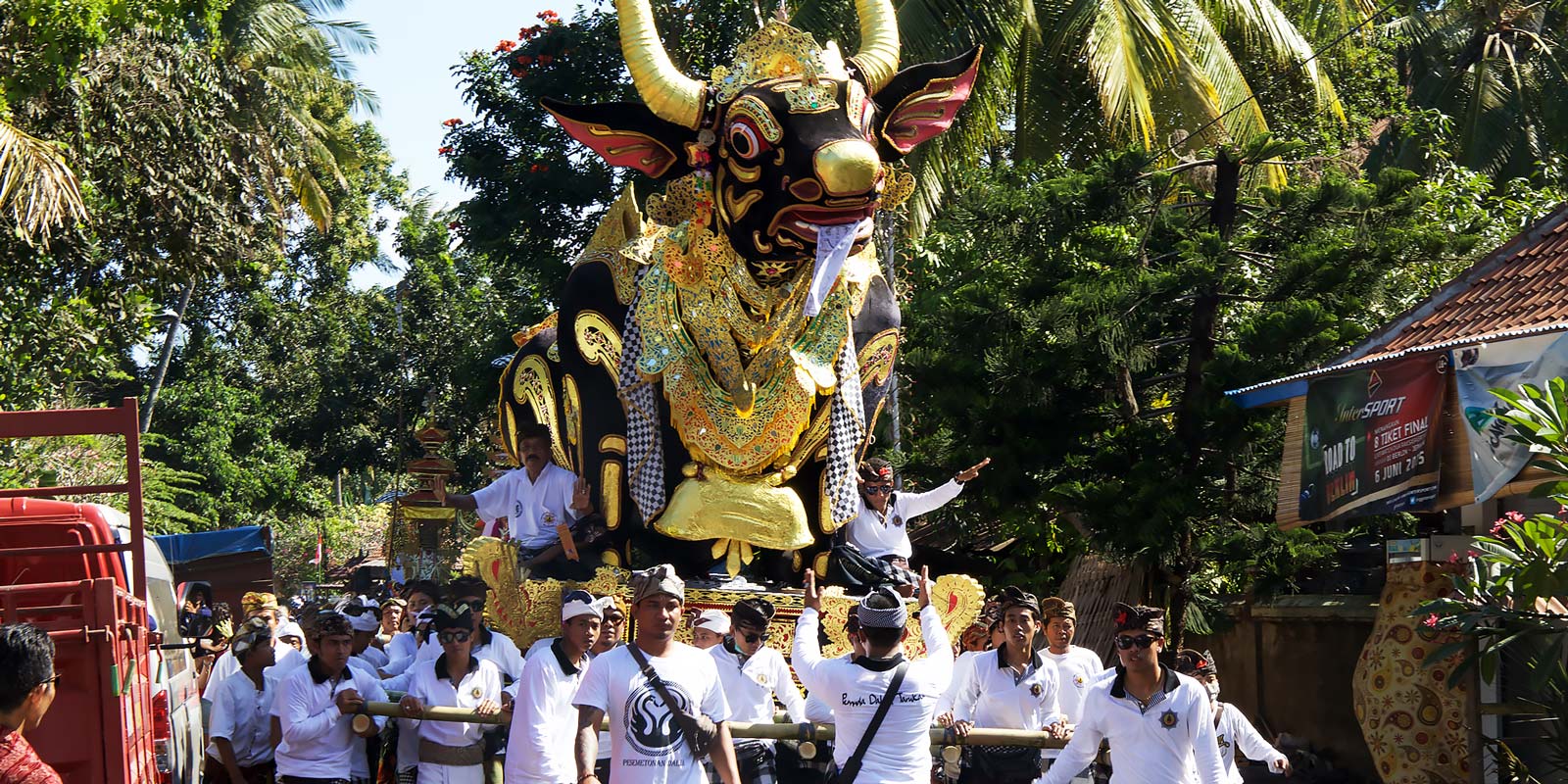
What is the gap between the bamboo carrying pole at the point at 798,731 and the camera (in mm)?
8086

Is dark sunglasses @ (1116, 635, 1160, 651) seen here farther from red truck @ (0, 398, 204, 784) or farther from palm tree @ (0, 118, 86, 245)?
palm tree @ (0, 118, 86, 245)

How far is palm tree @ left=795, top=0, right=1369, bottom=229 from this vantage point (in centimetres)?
1659

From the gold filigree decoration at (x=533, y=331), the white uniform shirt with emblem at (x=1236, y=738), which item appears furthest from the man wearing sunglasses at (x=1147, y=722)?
the gold filigree decoration at (x=533, y=331)

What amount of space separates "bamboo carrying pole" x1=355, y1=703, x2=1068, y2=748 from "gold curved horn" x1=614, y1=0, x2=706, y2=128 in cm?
339

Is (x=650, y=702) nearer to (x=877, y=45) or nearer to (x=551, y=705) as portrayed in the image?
(x=551, y=705)

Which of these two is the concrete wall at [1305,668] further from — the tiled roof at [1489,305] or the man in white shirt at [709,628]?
the man in white shirt at [709,628]

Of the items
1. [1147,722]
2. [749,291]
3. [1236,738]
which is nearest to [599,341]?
[749,291]

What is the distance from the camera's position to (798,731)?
813 cm

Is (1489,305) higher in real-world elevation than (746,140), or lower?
lower

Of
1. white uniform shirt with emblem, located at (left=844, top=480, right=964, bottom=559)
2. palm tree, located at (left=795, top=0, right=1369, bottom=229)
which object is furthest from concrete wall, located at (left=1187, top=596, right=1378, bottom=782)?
white uniform shirt with emblem, located at (left=844, top=480, right=964, bottom=559)

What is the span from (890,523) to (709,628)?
2.38 m

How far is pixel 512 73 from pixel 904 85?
12.5 m

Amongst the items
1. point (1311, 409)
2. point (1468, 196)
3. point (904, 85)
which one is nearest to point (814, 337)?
point (904, 85)

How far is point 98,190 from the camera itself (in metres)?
16.5
